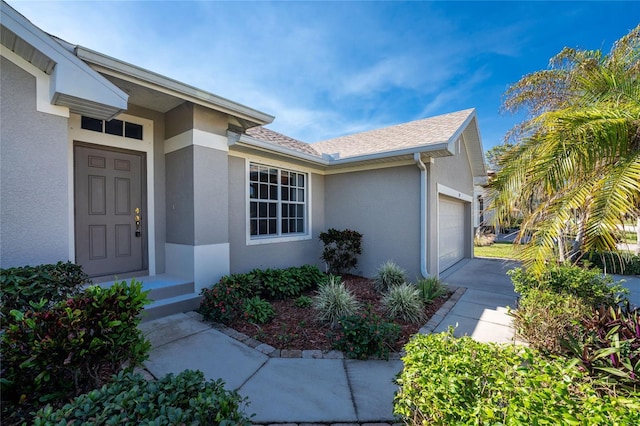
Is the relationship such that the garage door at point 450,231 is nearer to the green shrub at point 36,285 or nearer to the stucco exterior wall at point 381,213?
the stucco exterior wall at point 381,213

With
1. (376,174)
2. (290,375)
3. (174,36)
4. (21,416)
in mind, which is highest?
(174,36)

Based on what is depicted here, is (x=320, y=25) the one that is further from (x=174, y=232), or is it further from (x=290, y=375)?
(x=290, y=375)

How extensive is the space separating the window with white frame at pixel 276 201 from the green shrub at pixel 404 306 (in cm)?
376

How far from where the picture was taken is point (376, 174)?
26.6ft

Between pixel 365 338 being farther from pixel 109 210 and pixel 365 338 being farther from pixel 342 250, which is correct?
pixel 109 210

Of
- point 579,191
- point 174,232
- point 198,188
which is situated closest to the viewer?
point 579,191

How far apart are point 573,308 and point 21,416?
635cm

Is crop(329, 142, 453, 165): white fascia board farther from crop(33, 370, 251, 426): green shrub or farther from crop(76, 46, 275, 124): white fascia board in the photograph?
crop(33, 370, 251, 426): green shrub

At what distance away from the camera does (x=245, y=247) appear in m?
6.88

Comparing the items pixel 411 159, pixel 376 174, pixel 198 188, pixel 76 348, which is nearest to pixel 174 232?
pixel 198 188

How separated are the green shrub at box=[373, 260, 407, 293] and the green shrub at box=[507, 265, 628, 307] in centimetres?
253

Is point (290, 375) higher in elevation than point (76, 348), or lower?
lower

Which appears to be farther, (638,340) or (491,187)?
(491,187)

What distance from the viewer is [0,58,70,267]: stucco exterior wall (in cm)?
361
